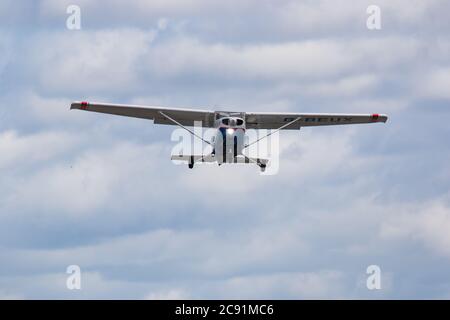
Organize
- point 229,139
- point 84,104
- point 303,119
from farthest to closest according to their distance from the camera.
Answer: point 303,119, point 84,104, point 229,139

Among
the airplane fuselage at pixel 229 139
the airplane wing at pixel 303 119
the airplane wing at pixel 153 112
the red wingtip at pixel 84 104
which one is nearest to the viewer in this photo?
the airplane fuselage at pixel 229 139

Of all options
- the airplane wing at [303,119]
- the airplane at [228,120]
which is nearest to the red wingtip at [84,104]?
the airplane at [228,120]

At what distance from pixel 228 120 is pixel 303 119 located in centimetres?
928

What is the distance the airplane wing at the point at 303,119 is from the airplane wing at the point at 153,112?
276 centimetres

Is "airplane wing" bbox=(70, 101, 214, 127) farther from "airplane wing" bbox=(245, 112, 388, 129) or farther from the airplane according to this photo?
"airplane wing" bbox=(245, 112, 388, 129)

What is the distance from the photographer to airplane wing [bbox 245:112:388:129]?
7769 cm

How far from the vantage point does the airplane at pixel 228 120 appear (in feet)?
236

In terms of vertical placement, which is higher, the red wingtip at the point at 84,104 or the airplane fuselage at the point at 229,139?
the red wingtip at the point at 84,104

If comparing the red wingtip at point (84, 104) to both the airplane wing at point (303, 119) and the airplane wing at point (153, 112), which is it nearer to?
the airplane wing at point (153, 112)

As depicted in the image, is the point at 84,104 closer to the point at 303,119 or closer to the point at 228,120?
the point at 228,120

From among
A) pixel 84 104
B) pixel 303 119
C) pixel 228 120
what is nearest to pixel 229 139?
pixel 228 120

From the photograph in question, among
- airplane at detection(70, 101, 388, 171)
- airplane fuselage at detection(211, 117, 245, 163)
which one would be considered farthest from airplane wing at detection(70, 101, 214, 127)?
airplane fuselage at detection(211, 117, 245, 163)

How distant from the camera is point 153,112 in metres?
76.9

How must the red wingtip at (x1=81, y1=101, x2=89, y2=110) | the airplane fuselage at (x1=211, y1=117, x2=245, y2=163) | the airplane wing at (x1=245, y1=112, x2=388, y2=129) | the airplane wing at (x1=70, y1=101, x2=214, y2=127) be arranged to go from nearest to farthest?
the airplane fuselage at (x1=211, y1=117, x2=245, y2=163)
the red wingtip at (x1=81, y1=101, x2=89, y2=110)
the airplane wing at (x1=70, y1=101, x2=214, y2=127)
the airplane wing at (x1=245, y1=112, x2=388, y2=129)
